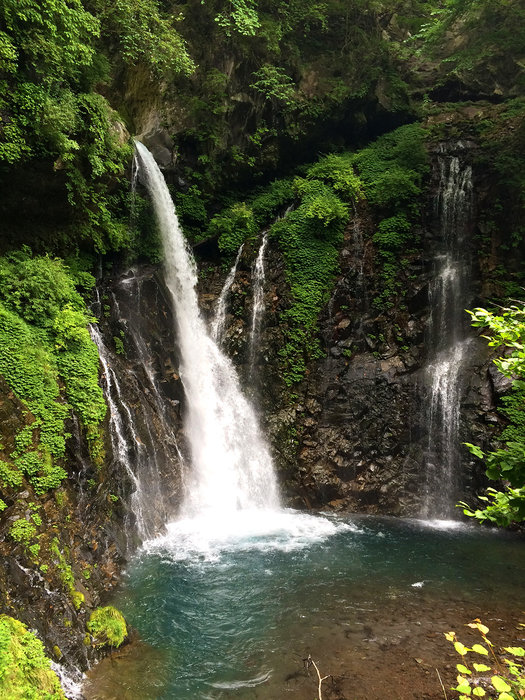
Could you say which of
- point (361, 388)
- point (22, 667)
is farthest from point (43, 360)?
point (361, 388)

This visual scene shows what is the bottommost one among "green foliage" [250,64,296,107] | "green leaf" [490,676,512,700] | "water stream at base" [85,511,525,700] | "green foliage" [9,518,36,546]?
"water stream at base" [85,511,525,700]

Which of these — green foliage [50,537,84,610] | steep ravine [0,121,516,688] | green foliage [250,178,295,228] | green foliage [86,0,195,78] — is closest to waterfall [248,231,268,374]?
steep ravine [0,121,516,688]

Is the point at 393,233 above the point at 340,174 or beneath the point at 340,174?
beneath

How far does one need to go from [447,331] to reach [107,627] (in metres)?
12.0

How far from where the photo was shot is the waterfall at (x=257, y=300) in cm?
1400

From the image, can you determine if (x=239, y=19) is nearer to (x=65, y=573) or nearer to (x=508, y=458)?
(x=65, y=573)

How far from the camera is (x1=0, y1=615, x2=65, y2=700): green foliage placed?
4.16m

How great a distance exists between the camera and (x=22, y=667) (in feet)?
14.5

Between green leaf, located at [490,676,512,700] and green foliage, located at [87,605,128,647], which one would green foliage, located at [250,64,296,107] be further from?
green leaf, located at [490,676,512,700]

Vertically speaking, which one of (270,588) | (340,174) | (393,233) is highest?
(340,174)

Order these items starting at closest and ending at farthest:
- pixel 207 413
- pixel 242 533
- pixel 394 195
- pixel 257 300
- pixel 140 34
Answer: pixel 242 533, pixel 140 34, pixel 207 413, pixel 257 300, pixel 394 195

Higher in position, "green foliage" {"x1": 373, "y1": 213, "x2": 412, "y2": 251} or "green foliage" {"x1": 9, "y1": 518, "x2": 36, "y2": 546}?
"green foliage" {"x1": 373, "y1": 213, "x2": 412, "y2": 251}

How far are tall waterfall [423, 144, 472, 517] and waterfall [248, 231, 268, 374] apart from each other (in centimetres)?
539

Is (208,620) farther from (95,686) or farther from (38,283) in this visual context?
(38,283)
